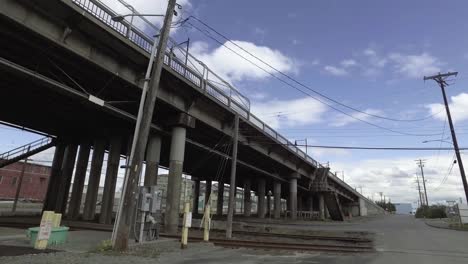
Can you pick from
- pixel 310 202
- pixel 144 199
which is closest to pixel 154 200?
pixel 144 199

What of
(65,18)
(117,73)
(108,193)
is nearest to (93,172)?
(108,193)

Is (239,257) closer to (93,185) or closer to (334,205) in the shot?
(93,185)

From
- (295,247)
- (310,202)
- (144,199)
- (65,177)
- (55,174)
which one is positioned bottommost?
(295,247)

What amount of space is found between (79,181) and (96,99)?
68.9 feet

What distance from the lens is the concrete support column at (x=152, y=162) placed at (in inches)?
1060

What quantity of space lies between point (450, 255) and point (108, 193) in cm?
2741

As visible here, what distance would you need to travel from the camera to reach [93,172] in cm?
3488

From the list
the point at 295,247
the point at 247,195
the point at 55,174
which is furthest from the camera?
the point at 247,195

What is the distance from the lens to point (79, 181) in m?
36.2

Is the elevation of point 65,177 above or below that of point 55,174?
below

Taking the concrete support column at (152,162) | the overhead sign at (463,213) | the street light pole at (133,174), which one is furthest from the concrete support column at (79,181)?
the overhead sign at (463,213)

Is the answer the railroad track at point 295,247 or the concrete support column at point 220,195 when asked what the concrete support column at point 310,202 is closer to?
the concrete support column at point 220,195

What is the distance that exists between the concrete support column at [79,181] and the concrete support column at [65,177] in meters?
1.32

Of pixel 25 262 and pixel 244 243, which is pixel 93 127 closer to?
pixel 244 243
